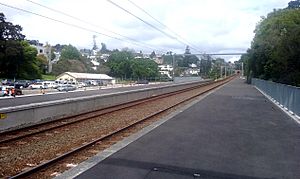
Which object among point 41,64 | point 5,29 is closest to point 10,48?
point 5,29

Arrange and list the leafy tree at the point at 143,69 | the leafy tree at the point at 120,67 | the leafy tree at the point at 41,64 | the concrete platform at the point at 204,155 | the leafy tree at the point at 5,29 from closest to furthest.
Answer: the concrete platform at the point at 204,155
the leafy tree at the point at 5,29
the leafy tree at the point at 41,64
the leafy tree at the point at 120,67
the leafy tree at the point at 143,69

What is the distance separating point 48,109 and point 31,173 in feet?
30.7

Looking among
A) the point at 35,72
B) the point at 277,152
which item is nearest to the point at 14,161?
the point at 277,152

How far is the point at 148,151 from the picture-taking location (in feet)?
30.1

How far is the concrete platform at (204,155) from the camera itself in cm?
721

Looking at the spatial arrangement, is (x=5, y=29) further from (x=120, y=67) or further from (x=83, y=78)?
(x=120, y=67)

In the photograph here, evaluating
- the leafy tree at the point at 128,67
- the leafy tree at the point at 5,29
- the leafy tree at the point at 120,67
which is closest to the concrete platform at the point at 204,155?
the leafy tree at the point at 5,29

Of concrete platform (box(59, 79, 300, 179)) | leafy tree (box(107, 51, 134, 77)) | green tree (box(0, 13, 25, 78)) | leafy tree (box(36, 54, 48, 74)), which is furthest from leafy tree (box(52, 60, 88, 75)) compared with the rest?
concrete platform (box(59, 79, 300, 179))

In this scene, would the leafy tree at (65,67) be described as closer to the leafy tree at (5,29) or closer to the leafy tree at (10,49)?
the leafy tree at (10,49)

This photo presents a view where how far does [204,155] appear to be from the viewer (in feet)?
28.8

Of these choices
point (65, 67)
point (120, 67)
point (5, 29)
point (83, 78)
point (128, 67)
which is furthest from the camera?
point (65, 67)

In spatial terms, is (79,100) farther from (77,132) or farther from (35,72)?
(35,72)

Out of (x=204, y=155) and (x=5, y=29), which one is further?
(x=5, y=29)

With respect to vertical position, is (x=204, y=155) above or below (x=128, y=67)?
below
